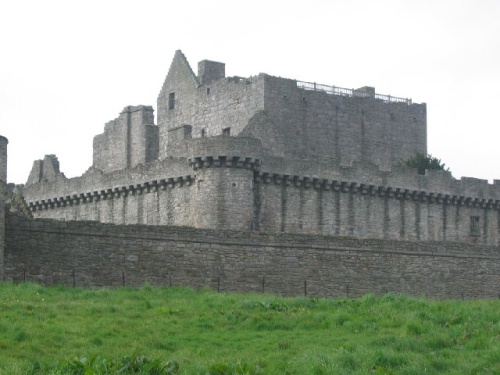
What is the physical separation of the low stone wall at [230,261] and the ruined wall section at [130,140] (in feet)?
63.6

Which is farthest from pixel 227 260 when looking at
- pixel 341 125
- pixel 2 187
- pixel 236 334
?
pixel 341 125

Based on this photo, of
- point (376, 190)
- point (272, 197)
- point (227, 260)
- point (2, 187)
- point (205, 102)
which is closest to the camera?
point (2, 187)

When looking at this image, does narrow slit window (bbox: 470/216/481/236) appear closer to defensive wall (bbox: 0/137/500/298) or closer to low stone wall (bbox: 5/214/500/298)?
defensive wall (bbox: 0/137/500/298)

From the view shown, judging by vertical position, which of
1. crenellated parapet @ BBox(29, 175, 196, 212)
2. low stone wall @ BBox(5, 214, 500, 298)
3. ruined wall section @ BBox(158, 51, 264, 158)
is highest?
ruined wall section @ BBox(158, 51, 264, 158)

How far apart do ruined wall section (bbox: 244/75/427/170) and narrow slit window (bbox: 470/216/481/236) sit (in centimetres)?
525

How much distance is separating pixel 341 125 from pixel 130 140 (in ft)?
31.7

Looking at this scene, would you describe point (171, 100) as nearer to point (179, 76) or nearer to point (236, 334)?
point (179, 76)

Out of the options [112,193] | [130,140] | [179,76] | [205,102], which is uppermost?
[179,76]

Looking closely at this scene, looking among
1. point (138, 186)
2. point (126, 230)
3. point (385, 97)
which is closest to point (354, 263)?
point (126, 230)

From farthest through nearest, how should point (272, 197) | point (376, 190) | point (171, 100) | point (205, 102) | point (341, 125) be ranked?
point (171, 100) → point (341, 125) → point (205, 102) → point (376, 190) → point (272, 197)

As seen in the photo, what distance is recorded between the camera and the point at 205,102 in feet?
190

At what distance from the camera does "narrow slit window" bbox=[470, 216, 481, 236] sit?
184 feet

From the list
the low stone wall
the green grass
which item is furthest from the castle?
the green grass

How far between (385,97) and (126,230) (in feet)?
94.4
